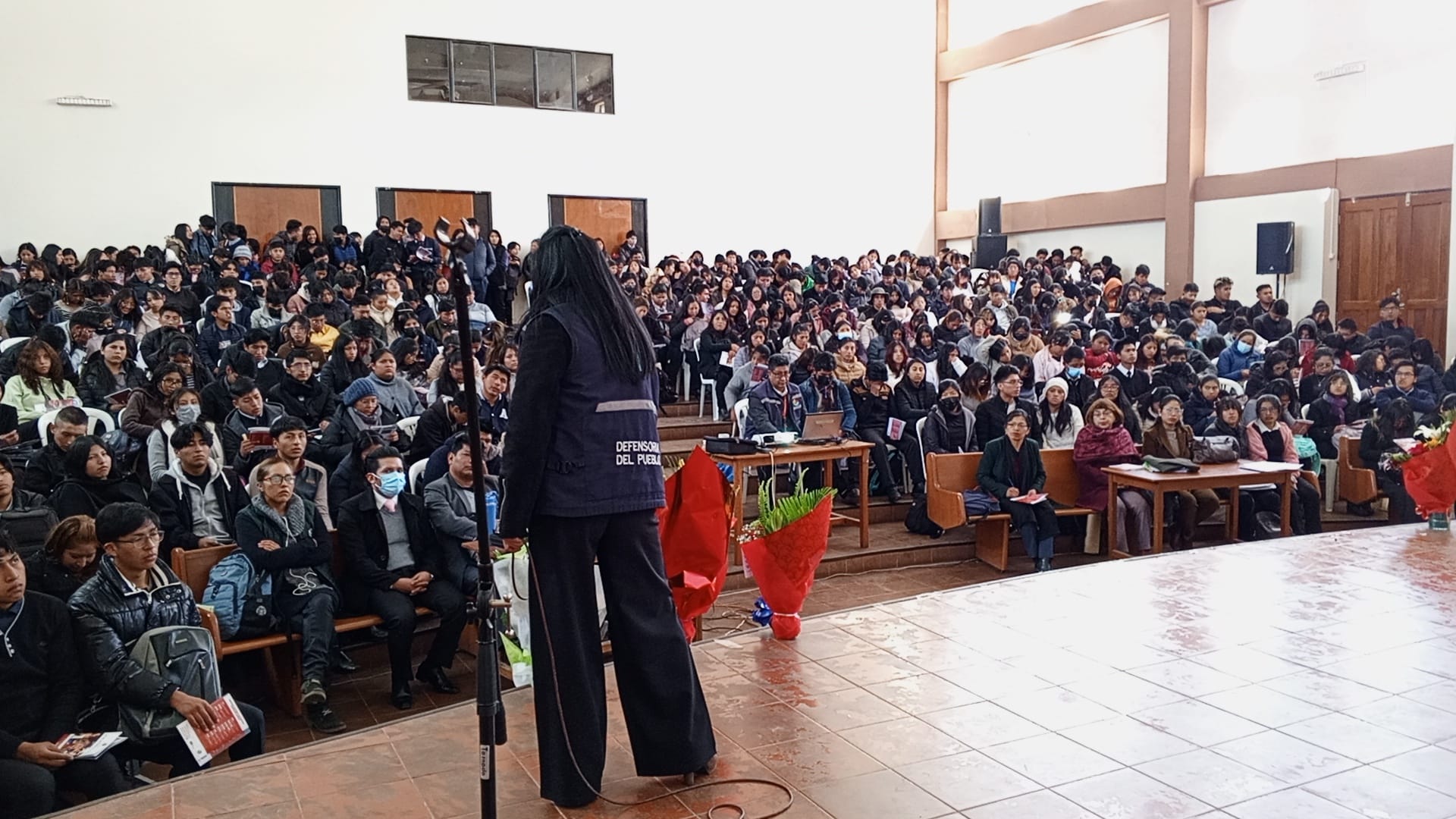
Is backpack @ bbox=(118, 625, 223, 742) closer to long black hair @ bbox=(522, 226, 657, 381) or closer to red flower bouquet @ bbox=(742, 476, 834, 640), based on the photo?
long black hair @ bbox=(522, 226, 657, 381)

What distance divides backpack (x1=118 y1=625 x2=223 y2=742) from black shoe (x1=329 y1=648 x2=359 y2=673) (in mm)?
1051

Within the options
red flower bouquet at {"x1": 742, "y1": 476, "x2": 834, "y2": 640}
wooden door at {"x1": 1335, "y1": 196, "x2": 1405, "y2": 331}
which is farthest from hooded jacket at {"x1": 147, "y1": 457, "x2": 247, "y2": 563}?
wooden door at {"x1": 1335, "y1": 196, "x2": 1405, "y2": 331}

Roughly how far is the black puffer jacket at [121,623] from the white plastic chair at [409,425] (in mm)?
2718

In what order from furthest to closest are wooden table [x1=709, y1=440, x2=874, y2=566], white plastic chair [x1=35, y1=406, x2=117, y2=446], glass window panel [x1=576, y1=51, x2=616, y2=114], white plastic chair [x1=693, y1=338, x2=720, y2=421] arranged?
1. glass window panel [x1=576, y1=51, x2=616, y2=114]
2. white plastic chair [x1=693, y1=338, x2=720, y2=421]
3. wooden table [x1=709, y1=440, x2=874, y2=566]
4. white plastic chair [x1=35, y1=406, x2=117, y2=446]

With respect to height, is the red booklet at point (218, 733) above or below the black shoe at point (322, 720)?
above

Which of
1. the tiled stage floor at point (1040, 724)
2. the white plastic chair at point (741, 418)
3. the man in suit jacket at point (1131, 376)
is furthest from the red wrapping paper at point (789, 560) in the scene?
the man in suit jacket at point (1131, 376)

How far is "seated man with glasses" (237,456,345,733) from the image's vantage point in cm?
466

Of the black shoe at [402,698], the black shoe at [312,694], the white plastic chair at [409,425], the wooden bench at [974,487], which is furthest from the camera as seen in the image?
the wooden bench at [974,487]

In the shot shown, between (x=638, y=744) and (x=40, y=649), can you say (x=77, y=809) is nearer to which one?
(x=40, y=649)

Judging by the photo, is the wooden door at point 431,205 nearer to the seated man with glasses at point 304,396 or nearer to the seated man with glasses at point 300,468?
the seated man with glasses at point 304,396

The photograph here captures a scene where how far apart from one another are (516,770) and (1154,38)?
1506cm

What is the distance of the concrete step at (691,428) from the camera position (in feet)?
30.9

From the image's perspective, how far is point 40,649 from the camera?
3.38 meters

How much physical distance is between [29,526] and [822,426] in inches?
176
